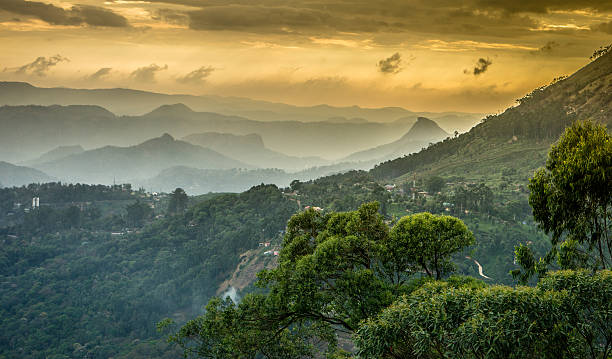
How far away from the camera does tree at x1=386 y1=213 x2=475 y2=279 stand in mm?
10445

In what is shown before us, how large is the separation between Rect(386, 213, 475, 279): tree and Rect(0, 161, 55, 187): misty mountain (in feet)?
650

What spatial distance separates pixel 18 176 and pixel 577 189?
690ft

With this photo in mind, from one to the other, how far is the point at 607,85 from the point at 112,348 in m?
66.9

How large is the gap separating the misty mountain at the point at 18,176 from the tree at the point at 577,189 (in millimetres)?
200189

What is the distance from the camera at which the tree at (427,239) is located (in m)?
10.4

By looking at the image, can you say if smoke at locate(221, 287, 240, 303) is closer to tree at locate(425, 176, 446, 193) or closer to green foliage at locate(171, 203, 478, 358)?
tree at locate(425, 176, 446, 193)

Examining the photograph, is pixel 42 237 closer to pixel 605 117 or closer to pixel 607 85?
pixel 605 117

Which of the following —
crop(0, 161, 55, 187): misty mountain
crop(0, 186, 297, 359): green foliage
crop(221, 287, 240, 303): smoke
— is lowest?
crop(0, 161, 55, 187): misty mountain

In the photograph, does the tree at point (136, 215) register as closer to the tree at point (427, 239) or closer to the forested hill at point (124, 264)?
the forested hill at point (124, 264)

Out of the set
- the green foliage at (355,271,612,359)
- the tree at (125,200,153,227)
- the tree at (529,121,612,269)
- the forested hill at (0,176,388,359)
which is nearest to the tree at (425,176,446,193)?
the forested hill at (0,176,388,359)

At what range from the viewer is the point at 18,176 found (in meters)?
185

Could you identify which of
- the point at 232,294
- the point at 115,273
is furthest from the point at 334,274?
the point at 115,273

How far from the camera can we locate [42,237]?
209 feet

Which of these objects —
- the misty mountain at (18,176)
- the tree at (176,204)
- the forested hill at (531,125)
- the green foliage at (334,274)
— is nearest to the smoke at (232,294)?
the green foliage at (334,274)
